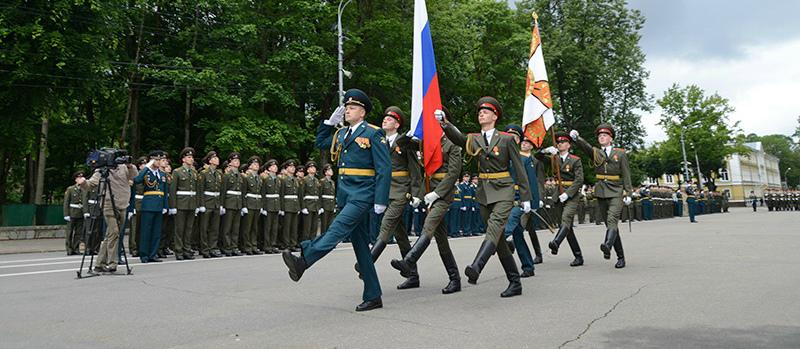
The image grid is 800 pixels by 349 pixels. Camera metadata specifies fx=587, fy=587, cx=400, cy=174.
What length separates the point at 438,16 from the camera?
30.1m

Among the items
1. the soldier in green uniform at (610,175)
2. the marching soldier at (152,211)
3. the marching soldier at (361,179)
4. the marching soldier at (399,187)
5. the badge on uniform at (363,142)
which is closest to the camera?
the marching soldier at (361,179)

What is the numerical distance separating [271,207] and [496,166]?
25.9ft

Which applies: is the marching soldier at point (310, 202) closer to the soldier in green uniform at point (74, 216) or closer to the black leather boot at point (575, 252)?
the soldier in green uniform at point (74, 216)

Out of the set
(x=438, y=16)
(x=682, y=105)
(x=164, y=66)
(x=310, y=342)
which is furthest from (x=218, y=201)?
(x=682, y=105)

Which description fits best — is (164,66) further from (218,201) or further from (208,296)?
(208,296)

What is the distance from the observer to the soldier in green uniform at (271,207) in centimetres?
1320

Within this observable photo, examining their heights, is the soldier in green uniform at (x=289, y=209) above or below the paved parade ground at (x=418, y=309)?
above

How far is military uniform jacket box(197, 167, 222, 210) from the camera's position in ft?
39.3

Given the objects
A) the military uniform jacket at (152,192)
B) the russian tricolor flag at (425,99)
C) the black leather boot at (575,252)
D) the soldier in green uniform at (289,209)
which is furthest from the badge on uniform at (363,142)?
the soldier in green uniform at (289,209)

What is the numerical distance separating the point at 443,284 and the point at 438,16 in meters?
24.8

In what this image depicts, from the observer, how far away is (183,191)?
11.6 metres

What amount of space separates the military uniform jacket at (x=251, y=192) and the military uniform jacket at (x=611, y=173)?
7.22 meters

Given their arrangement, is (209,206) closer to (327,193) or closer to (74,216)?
(327,193)

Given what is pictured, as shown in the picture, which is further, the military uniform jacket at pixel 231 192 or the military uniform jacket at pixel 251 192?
the military uniform jacket at pixel 251 192
